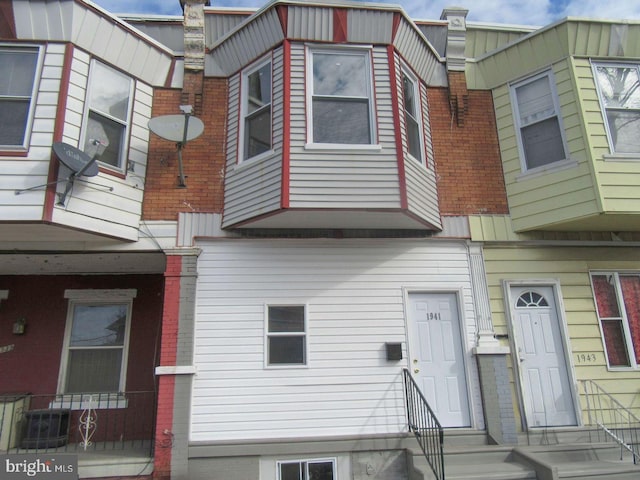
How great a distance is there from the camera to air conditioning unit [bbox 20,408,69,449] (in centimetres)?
604

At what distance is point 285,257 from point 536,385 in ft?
13.0

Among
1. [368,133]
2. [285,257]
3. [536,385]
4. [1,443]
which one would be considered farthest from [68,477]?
[536,385]

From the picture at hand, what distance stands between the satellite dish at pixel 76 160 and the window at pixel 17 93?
56 cm

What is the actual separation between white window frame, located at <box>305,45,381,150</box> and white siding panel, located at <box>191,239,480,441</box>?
4.51 ft

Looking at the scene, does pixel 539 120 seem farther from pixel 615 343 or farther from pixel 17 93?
pixel 17 93

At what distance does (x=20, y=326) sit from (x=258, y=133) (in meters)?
4.92

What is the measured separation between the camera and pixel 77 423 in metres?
6.65

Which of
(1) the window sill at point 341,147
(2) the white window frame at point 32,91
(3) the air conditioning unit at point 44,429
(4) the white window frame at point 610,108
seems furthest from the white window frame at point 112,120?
(4) the white window frame at point 610,108

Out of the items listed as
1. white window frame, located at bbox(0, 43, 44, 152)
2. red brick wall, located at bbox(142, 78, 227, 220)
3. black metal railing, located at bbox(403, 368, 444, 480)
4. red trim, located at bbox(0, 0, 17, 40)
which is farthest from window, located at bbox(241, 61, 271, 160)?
black metal railing, located at bbox(403, 368, 444, 480)

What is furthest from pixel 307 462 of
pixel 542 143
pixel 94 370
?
pixel 542 143

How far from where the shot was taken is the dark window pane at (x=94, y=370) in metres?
6.96

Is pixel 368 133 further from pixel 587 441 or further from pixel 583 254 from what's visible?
pixel 587 441

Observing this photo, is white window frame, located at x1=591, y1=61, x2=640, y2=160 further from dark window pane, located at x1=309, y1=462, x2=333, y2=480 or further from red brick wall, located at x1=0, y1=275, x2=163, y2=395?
red brick wall, located at x1=0, y1=275, x2=163, y2=395

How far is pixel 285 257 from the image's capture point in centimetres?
629
